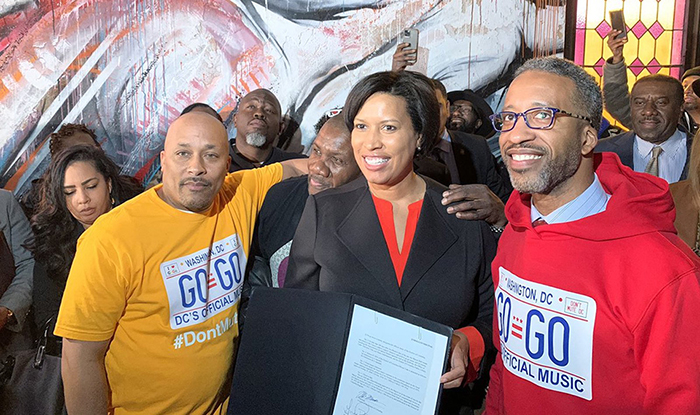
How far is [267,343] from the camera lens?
6.11 feet

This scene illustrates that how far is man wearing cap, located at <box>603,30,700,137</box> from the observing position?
15.2 ft

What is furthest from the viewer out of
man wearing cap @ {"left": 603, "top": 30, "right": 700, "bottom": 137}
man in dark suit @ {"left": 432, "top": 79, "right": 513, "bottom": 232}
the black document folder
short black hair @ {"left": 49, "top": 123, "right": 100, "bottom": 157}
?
man wearing cap @ {"left": 603, "top": 30, "right": 700, "bottom": 137}

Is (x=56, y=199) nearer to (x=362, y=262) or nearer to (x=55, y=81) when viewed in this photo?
(x=362, y=262)

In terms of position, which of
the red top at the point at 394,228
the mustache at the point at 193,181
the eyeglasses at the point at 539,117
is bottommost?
the red top at the point at 394,228

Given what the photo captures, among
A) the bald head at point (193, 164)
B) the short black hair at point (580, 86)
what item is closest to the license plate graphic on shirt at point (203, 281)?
the bald head at point (193, 164)

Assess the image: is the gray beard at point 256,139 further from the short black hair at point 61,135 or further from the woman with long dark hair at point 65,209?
the woman with long dark hair at point 65,209

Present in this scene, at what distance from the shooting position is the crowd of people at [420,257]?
1501 millimetres

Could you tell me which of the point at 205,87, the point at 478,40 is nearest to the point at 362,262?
the point at 205,87

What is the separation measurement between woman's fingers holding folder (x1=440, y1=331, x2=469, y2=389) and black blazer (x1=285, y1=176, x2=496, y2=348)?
0.10m

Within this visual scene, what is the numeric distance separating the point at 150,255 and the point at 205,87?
4143 millimetres

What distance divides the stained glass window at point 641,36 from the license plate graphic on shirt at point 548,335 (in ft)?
17.7

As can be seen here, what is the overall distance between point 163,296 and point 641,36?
605 cm

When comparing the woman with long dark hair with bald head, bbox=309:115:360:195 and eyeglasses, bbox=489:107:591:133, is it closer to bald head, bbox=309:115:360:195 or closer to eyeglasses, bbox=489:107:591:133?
bald head, bbox=309:115:360:195

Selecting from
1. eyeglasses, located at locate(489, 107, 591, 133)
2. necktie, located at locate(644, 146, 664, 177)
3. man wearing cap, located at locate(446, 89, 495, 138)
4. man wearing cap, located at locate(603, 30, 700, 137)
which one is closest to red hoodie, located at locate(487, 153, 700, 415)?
eyeglasses, located at locate(489, 107, 591, 133)
